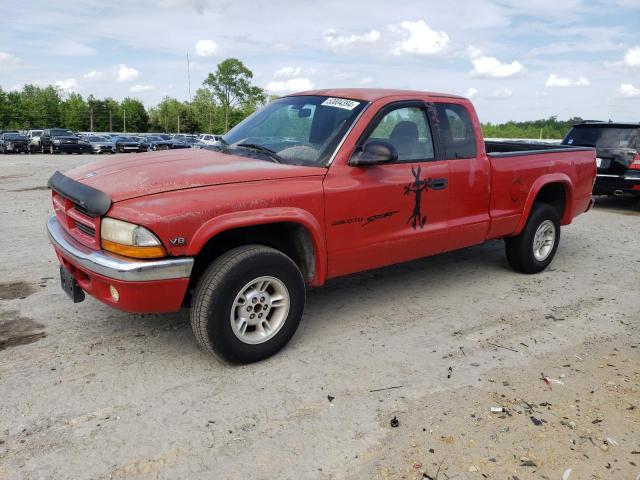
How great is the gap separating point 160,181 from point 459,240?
2.79 meters

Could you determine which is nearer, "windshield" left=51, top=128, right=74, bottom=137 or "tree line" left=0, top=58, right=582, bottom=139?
"windshield" left=51, top=128, right=74, bottom=137

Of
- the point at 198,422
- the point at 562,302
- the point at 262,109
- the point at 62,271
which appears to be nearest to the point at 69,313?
the point at 62,271

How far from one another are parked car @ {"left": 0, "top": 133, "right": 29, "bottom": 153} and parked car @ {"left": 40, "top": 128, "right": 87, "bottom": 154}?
1521mm

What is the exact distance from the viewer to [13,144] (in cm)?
3091

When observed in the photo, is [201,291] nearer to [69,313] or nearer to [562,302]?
[69,313]

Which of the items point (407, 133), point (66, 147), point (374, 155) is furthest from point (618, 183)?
point (66, 147)

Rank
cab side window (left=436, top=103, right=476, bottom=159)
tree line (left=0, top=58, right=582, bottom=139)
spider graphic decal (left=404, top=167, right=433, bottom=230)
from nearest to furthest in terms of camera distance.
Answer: spider graphic decal (left=404, top=167, right=433, bottom=230) < cab side window (left=436, top=103, right=476, bottom=159) < tree line (left=0, top=58, right=582, bottom=139)

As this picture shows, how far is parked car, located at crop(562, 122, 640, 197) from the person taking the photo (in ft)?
32.1

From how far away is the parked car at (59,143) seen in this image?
33156mm

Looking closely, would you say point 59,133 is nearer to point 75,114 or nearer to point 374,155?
point 374,155

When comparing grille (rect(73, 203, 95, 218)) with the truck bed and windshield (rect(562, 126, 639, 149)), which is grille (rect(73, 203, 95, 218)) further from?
windshield (rect(562, 126, 639, 149))

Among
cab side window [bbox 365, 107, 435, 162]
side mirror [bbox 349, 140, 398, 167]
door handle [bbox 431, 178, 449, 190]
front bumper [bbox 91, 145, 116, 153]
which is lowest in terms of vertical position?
front bumper [bbox 91, 145, 116, 153]

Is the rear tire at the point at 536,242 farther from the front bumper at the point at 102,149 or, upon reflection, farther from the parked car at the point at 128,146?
the front bumper at the point at 102,149

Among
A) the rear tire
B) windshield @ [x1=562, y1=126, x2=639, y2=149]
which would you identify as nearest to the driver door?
the rear tire
